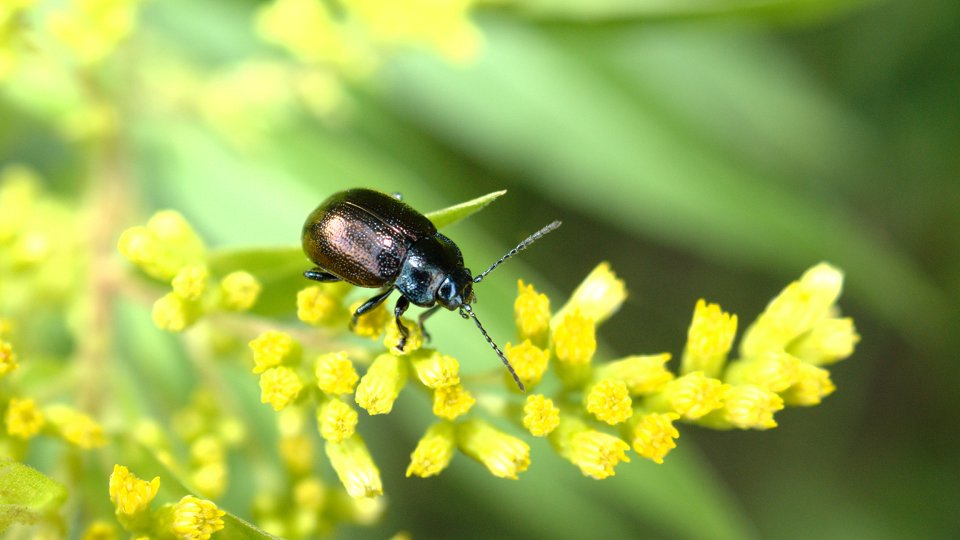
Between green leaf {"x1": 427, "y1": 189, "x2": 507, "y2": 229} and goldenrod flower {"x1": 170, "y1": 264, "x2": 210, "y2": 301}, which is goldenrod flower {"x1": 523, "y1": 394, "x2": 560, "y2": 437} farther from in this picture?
goldenrod flower {"x1": 170, "y1": 264, "x2": 210, "y2": 301}

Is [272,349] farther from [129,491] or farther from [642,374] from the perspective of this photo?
[642,374]

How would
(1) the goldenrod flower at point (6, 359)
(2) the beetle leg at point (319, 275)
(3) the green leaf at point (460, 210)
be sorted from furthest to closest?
(2) the beetle leg at point (319, 275), (1) the goldenrod flower at point (6, 359), (3) the green leaf at point (460, 210)

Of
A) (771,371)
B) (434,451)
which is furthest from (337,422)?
(771,371)

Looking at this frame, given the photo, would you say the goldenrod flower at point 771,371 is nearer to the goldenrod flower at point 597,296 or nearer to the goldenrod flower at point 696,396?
the goldenrod flower at point 696,396

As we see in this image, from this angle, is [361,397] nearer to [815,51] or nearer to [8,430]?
[8,430]

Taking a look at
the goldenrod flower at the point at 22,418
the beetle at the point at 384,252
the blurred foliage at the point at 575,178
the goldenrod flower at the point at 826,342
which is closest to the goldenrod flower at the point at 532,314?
the beetle at the point at 384,252
